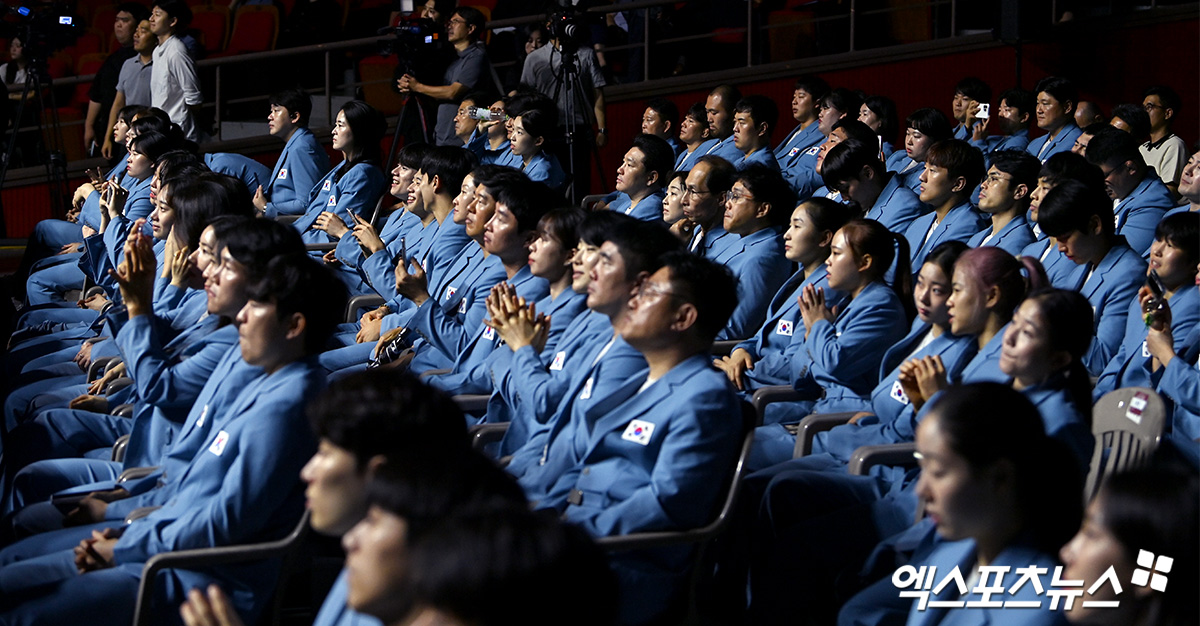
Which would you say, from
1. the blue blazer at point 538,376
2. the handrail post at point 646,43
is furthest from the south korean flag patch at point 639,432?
the handrail post at point 646,43

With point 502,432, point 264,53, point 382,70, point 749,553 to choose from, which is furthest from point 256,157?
point 749,553

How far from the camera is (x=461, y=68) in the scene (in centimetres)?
657

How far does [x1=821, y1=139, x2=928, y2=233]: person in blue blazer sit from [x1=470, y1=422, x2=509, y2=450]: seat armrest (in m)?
2.36

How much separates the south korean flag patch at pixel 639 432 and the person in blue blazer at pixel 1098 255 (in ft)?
5.56

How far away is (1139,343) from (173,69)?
16.5 feet

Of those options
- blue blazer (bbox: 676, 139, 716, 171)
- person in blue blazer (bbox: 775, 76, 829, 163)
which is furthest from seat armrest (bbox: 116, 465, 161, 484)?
person in blue blazer (bbox: 775, 76, 829, 163)

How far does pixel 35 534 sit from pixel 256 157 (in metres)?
5.16

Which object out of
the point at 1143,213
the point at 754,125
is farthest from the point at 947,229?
the point at 754,125

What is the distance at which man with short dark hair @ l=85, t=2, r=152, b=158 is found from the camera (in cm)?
695

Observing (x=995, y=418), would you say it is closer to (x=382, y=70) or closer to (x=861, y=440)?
(x=861, y=440)

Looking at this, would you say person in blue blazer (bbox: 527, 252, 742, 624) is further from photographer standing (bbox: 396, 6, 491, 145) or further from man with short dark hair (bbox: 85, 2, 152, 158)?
man with short dark hair (bbox: 85, 2, 152, 158)

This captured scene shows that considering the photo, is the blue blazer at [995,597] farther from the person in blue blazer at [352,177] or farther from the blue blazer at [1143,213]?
the person in blue blazer at [352,177]

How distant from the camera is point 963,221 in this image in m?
4.49

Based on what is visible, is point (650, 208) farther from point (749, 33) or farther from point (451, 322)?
point (749, 33)
